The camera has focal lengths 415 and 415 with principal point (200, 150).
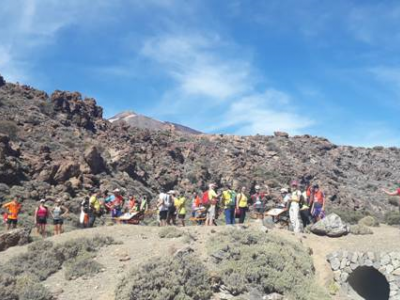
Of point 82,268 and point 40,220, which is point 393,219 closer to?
point 40,220

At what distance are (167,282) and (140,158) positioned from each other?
107 feet

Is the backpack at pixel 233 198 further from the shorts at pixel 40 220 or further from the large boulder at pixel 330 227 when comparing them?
the shorts at pixel 40 220

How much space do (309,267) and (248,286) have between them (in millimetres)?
2767

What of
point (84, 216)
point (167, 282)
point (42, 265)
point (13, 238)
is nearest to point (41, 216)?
point (84, 216)

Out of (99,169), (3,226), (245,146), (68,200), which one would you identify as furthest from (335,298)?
(245,146)

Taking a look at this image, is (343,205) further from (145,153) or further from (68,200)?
(68,200)

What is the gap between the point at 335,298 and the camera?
11.4 m

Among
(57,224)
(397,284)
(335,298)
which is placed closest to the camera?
(335,298)

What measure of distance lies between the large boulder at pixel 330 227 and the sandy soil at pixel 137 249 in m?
0.21

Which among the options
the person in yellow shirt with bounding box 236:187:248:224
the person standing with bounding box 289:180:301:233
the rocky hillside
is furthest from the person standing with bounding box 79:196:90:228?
the rocky hillside

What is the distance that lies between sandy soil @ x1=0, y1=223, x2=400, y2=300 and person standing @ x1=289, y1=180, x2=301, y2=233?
1.27 ft

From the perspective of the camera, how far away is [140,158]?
41.2m

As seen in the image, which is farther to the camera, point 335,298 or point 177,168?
point 177,168

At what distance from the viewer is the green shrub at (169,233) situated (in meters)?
12.7
